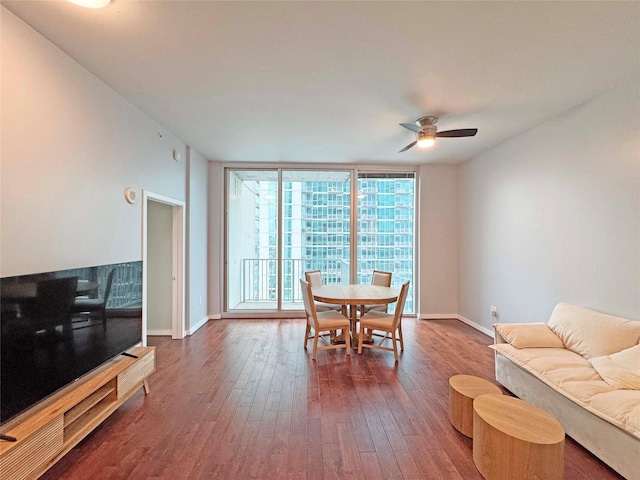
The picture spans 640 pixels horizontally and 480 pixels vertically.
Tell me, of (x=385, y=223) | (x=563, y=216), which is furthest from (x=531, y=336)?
(x=385, y=223)

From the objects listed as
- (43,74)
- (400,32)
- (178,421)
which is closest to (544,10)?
(400,32)

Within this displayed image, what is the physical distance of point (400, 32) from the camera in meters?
1.88

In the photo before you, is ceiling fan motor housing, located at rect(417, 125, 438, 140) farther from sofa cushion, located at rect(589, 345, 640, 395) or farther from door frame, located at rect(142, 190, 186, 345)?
door frame, located at rect(142, 190, 186, 345)

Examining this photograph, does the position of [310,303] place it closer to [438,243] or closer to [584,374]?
[584,374]

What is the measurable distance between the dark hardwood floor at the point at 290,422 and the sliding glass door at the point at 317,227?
1.95 m

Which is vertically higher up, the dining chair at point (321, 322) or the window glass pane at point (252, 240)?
the window glass pane at point (252, 240)

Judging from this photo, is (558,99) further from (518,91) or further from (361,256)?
(361,256)

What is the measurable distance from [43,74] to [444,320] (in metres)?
5.79

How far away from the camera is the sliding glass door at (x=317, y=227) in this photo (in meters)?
5.41

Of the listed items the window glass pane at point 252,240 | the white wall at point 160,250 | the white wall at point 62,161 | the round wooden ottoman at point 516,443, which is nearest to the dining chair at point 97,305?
the white wall at point 62,161

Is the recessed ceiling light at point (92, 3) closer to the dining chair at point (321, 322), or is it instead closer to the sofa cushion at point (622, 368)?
the dining chair at point (321, 322)

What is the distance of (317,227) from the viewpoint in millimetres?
5543

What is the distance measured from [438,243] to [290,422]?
13.5 ft

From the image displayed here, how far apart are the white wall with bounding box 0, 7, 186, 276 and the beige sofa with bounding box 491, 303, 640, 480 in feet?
11.9
